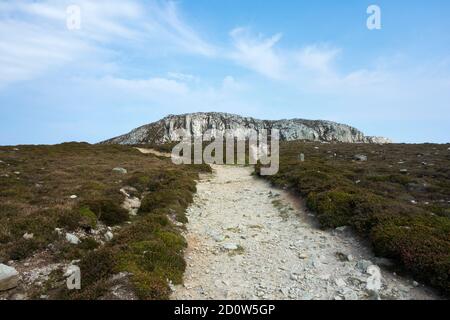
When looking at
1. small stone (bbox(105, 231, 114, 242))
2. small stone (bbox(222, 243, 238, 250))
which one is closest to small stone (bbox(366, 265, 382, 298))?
small stone (bbox(222, 243, 238, 250))

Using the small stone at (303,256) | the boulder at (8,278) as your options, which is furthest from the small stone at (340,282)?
the boulder at (8,278)

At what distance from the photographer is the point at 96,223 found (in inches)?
568

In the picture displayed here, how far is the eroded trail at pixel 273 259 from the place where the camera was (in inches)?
380

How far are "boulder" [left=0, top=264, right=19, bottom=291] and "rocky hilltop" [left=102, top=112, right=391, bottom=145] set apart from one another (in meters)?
101

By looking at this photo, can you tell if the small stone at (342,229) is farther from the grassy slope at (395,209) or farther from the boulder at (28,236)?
the boulder at (28,236)

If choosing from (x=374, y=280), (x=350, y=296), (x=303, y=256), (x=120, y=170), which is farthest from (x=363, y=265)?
(x=120, y=170)

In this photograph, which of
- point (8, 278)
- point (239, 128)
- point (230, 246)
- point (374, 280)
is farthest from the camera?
point (239, 128)

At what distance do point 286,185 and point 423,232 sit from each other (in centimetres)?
1217

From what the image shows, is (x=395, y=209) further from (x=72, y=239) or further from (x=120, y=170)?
(x=120, y=170)

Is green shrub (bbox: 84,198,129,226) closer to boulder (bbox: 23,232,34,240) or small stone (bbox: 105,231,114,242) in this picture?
small stone (bbox: 105,231,114,242)

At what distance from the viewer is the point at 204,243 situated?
537 inches

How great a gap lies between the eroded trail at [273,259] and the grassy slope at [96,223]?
0.91m

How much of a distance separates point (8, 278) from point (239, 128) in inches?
4470
